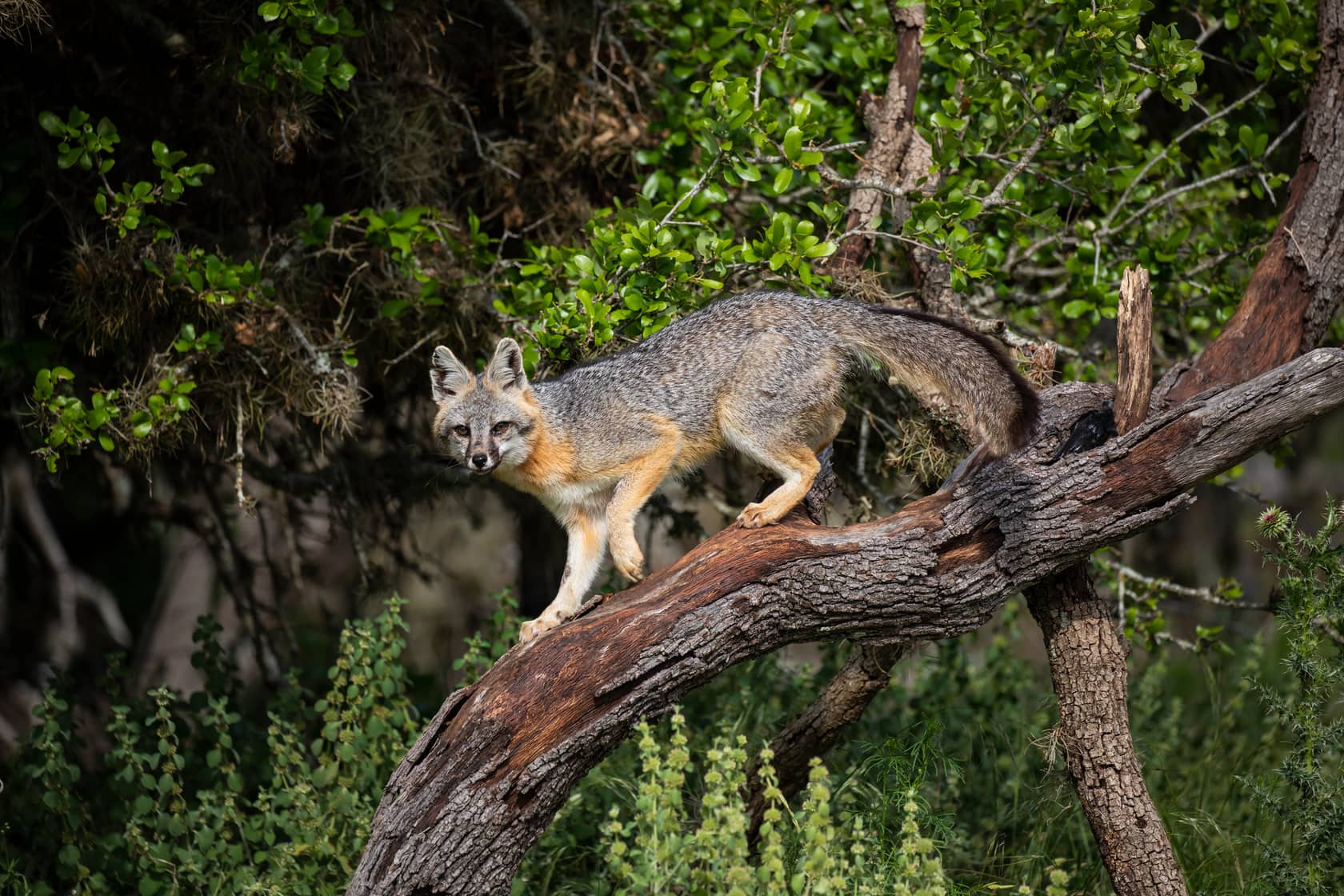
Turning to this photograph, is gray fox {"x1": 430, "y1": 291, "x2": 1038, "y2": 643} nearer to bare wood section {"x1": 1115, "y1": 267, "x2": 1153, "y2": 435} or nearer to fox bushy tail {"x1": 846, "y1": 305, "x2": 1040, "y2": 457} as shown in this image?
fox bushy tail {"x1": 846, "y1": 305, "x2": 1040, "y2": 457}

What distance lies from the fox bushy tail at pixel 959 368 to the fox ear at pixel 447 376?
191 cm

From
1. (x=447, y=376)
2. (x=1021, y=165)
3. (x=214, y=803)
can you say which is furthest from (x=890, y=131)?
(x=214, y=803)

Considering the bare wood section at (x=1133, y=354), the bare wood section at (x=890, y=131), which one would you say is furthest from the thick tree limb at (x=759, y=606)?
the bare wood section at (x=890, y=131)

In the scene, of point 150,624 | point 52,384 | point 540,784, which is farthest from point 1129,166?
point 150,624

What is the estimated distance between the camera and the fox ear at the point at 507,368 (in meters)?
5.88

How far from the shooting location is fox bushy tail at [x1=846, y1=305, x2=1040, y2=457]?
16.8 feet

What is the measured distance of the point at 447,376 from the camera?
6.18 m

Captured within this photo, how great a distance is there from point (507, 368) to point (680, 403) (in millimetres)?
850

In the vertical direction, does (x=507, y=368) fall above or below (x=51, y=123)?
below

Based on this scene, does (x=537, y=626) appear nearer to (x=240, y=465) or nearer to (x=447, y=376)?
(x=447, y=376)

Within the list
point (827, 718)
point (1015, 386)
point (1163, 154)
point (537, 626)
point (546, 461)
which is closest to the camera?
point (1015, 386)

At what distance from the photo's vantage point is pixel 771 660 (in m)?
8.05

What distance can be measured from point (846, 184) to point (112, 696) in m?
4.83

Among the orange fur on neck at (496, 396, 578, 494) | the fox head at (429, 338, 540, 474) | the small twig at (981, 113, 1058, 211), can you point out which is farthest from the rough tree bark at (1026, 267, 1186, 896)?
the fox head at (429, 338, 540, 474)
